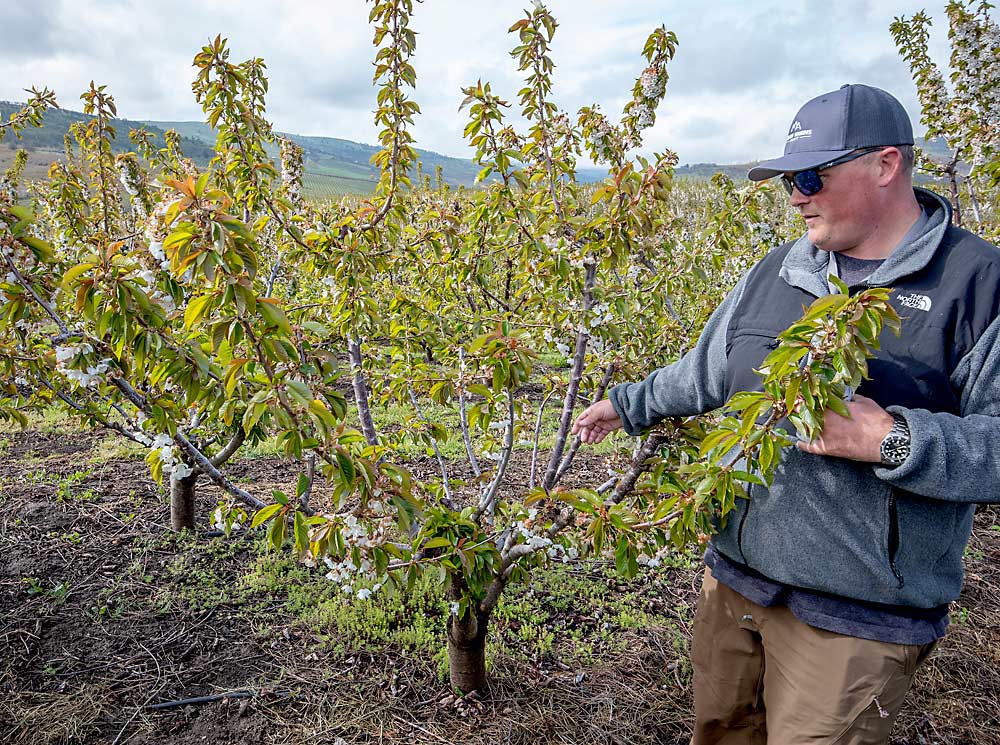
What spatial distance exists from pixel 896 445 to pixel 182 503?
4300 mm

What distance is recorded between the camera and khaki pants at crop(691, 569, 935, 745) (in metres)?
1.67

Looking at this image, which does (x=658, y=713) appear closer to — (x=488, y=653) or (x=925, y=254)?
(x=488, y=653)

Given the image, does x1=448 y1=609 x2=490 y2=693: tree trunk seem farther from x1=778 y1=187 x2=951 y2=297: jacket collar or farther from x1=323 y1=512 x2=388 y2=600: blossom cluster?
x1=778 y1=187 x2=951 y2=297: jacket collar

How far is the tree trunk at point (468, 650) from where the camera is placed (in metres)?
2.65

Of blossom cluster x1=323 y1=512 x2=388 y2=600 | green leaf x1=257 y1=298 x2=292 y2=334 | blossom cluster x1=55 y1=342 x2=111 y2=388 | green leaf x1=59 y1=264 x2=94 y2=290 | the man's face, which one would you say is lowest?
blossom cluster x1=323 y1=512 x2=388 y2=600

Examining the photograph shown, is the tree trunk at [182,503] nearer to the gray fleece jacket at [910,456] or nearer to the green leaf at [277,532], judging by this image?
the green leaf at [277,532]

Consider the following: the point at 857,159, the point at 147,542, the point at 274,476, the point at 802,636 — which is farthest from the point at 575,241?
the point at 274,476

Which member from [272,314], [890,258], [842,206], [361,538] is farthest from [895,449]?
[272,314]

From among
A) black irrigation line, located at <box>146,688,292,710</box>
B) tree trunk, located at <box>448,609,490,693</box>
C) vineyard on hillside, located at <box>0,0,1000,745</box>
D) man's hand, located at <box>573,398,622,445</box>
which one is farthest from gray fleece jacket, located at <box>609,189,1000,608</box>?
black irrigation line, located at <box>146,688,292,710</box>

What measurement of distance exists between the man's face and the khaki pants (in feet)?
3.76

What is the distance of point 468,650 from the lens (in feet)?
9.01

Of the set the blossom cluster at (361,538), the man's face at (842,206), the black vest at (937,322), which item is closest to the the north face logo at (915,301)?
the black vest at (937,322)

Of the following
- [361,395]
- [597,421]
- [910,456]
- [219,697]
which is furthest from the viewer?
[219,697]

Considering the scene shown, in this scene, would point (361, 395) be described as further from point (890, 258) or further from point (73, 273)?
point (890, 258)
